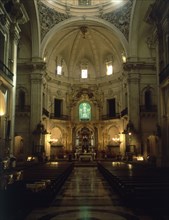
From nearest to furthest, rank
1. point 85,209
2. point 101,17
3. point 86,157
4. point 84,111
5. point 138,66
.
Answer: point 85,209, point 138,66, point 101,17, point 86,157, point 84,111

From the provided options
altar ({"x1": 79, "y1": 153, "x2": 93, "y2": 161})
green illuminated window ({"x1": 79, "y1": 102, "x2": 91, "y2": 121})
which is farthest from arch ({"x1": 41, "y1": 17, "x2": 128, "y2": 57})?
altar ({"x1": 79, "y1": 153, "x2": 93, "y2": 161})

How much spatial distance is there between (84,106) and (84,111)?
58cm

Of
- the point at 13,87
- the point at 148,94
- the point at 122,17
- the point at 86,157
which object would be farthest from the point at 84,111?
the point at 13,87

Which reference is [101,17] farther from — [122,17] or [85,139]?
[85,139]

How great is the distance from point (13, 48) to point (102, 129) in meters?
17.5

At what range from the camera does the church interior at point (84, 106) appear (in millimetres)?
6574

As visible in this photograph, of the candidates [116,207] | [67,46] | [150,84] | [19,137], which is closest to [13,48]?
[19,137]

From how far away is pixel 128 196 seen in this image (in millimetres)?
6332

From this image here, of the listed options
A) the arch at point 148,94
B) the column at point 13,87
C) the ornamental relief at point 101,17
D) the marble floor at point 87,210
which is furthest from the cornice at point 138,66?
the marble floor at point 87,210

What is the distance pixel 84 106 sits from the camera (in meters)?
33.2

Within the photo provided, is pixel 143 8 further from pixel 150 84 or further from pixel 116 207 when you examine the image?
pixel 116 207

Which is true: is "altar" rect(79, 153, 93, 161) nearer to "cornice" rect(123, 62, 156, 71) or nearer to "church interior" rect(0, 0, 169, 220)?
"church interior" rect(0, 0, 169, 220)

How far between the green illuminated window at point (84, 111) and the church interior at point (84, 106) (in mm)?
117

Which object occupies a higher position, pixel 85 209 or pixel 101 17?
pixel 101 17
